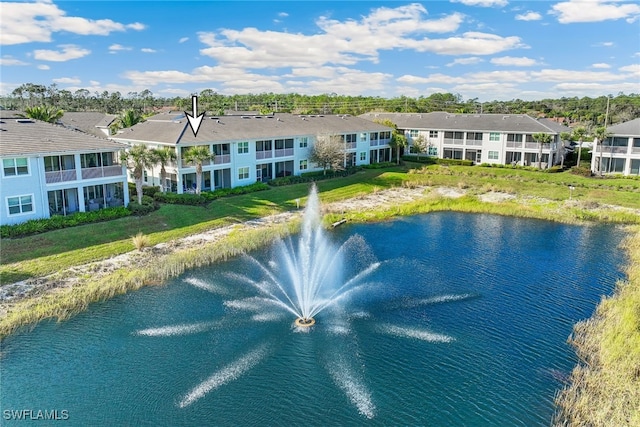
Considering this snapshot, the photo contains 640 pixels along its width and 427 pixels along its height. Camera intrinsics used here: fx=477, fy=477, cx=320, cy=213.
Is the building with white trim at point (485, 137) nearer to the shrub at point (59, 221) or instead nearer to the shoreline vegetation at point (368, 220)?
the shoreline vegetation at point (368, 220)

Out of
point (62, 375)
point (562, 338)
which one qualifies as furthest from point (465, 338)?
point (62, 375)

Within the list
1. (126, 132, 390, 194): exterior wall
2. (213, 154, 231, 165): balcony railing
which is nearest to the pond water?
(126, 132, 390, 194): exterior wall

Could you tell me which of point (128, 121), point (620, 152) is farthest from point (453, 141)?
point (128, 121)

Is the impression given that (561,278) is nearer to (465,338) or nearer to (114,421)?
(465,338)

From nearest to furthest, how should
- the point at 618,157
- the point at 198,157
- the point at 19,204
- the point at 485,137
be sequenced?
the point at 19,204 < the point at 198,157 < the point at 618,157 < the point at 485,137

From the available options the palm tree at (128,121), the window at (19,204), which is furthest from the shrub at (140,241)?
the palm tree at (128,121)

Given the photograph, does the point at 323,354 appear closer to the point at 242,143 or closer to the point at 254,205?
the point at 254,205

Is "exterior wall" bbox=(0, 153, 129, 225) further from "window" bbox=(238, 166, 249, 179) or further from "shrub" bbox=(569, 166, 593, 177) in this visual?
"shrub" bbox=(569, 166, 593, 177)
